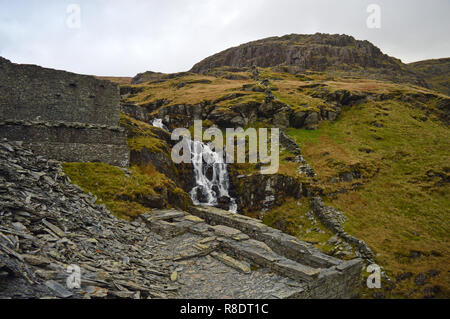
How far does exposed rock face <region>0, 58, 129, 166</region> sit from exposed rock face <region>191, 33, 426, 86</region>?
107391 millimetres

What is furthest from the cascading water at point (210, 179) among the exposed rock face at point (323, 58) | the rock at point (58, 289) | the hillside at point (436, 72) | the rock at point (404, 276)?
the hillside at point (436, 72)

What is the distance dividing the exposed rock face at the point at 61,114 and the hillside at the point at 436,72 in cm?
16820

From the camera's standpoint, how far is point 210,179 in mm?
34250

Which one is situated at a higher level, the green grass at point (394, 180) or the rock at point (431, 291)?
the green grass at point (394, 180)

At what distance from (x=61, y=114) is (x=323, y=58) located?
438 feet

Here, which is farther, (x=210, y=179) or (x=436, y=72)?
(x=436, y=72)

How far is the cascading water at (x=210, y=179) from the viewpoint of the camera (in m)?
Result: 32.5

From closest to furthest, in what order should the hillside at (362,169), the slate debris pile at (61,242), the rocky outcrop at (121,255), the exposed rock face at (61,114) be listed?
the slate debris pile at (61,242) < the rocky outcrop at (121,255) < the exposed rock face at (61,114) < the hillside at (362,169)

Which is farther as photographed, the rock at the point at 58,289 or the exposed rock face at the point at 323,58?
the exposed rock face at the point at 323,58

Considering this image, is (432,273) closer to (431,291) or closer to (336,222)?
(431,291)

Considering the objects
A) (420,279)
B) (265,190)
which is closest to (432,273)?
(420,279)

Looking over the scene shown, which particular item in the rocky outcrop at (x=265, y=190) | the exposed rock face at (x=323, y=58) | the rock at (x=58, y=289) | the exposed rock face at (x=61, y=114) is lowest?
the rocky outcrop at (x=265, y=190)

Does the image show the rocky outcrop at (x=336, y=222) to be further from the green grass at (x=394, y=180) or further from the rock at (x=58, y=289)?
the rock at (x=58, y=289)

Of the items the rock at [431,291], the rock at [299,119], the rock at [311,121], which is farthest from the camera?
the rock at [299,119]
